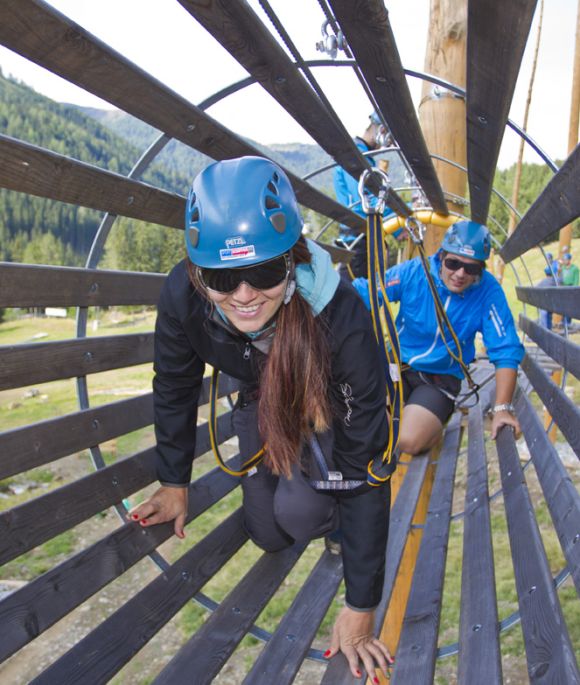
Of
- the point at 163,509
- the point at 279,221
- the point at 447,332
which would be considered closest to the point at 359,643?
the point at 163,509

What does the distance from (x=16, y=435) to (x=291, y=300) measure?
1.06 metres

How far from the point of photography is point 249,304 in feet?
7.29

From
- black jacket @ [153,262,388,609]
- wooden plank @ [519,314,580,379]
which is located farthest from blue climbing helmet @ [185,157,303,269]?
wooden plank @ [519,314,580,379]

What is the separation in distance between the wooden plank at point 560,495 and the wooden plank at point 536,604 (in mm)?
136

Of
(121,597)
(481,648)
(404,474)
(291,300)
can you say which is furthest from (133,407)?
(121,597)

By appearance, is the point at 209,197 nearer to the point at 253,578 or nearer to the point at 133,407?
the point at 133,407

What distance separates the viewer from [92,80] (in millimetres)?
2057

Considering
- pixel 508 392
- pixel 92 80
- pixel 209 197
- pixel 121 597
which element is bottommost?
pixel 121 597

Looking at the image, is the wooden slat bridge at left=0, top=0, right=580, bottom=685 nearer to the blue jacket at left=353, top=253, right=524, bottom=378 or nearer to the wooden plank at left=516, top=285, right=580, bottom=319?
the wooden plank at left=516, top=285, right=580, bottom=319

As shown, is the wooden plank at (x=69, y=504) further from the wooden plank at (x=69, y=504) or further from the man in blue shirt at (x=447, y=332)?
the man in blue shirt at (x=447, y=332)

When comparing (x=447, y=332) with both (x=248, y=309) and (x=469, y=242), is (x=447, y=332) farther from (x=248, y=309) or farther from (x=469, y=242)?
(x=248, y=309)

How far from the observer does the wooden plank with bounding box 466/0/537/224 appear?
1662mm

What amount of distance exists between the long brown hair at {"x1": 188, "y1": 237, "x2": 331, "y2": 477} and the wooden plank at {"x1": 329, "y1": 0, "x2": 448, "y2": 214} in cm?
66

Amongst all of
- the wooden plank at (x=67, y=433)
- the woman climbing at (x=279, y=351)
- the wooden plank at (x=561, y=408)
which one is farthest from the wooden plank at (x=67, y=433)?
the wooden plank at (x=561, y=408)
